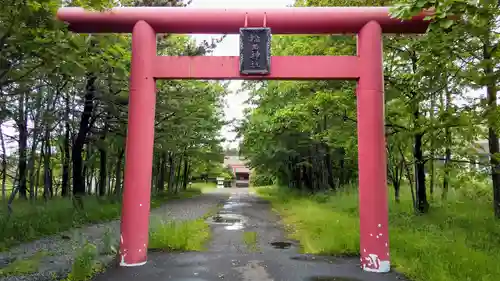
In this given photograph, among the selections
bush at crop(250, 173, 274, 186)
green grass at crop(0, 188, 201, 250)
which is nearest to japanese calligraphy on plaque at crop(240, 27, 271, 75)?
green grass at crop(0, 188, 201, 250)

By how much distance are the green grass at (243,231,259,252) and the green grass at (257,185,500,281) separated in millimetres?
1164

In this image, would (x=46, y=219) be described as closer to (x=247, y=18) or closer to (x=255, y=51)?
(x=255, y=51)

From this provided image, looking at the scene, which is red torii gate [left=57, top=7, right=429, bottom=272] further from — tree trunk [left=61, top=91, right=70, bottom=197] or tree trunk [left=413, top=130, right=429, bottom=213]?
tree trunk [left=61, top=91, right=70, bottom=197]

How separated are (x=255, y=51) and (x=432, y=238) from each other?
534 centimetres

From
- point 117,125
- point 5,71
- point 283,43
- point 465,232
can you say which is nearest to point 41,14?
point 5,71

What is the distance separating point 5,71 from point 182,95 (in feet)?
32.0

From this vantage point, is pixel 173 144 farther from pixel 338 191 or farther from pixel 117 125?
pixel 338 191

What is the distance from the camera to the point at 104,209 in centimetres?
1351

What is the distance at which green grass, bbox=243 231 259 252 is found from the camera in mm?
8297

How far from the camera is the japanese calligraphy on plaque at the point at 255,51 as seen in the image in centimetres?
682

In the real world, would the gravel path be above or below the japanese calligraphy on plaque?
below

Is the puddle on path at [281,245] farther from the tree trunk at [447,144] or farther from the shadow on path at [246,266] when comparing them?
the tree trunk at [447,144]

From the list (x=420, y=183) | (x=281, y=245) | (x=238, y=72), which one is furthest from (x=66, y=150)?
(x=420, y=183)

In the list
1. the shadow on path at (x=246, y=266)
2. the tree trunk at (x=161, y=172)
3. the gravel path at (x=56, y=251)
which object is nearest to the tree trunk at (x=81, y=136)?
the gravel path at (x=56, y=251)
